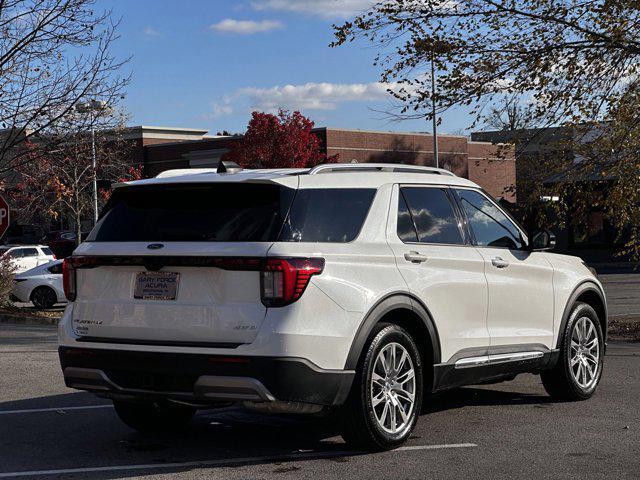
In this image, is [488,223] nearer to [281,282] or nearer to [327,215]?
[327,215]

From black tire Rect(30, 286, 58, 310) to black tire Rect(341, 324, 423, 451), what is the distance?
21730 mm

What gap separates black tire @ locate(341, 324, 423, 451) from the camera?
6.70m

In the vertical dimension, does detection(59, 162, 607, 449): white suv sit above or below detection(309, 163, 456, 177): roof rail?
A: below

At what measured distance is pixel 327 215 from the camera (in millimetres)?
6832

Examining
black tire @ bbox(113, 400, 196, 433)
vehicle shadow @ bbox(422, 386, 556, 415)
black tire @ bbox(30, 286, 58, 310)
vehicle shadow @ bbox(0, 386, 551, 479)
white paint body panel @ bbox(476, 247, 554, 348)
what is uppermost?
white paint body panel @ bbox(476, 247, 554, 348)

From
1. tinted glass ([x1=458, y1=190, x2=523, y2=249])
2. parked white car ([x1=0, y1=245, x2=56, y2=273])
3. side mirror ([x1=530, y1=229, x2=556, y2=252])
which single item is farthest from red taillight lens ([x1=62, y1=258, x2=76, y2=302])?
parked white car ([x1=0, y1=245, x2=56, y2=273])

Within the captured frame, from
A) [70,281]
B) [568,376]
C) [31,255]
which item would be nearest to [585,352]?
[568,376]

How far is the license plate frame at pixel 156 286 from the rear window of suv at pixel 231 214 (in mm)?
248

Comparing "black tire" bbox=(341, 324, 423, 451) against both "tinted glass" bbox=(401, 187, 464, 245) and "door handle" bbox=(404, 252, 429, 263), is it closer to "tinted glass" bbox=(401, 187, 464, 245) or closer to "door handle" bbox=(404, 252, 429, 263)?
"door handle" bbox=(404, 252, 429, 263)

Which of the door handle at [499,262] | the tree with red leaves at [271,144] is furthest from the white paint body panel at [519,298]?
the tree with red leaves at [271,144]

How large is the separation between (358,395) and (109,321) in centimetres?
172

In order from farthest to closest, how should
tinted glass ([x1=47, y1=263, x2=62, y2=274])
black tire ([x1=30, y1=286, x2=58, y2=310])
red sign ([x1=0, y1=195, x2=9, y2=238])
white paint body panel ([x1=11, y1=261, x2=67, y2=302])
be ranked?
1. tinted glass ([x1=47, y1=263, x2=62, y2=274])
2. black tire ([x1=30, y1=286, x2=58, y2=310])
3. white paint body panel ([x1=11, y1=261, x2=67, y2=302])
4. red sign ([x1=0, y1=195, x2=9, y2=238])

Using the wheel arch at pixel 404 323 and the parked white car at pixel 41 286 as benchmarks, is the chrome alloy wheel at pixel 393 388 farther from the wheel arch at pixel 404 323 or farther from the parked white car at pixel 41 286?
the parked white car at pixel 41 286

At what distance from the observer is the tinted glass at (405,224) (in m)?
7.37
